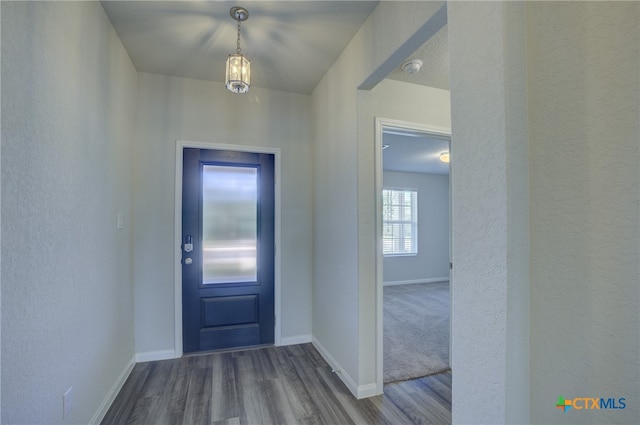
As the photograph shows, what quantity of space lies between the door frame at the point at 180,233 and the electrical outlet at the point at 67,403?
1240 millimetres

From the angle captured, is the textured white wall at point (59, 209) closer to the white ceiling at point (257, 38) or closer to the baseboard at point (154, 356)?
the white ceiling at point (257, 38)

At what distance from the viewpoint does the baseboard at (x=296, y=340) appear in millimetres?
3010

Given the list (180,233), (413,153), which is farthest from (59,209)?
(413,153)

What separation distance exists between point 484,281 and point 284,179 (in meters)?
2.39

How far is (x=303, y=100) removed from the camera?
3.19 metres

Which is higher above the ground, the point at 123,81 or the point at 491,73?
the point at 123,81

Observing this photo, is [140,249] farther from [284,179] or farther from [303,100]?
[303,100]

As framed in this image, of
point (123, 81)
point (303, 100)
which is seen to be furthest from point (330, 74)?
point (123, 81)

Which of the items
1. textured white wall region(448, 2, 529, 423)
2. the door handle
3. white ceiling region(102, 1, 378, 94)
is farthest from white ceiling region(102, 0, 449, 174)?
the door handle

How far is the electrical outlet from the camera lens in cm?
142

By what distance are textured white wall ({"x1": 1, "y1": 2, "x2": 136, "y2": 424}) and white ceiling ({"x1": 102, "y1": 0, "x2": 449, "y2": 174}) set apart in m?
0.24

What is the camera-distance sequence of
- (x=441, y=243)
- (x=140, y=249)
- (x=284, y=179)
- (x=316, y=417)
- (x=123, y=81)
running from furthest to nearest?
(x=441, y=243)
(x=284, y=179)
(x=140, y=249)
(x=123, y=81)
(x=316, y=417)

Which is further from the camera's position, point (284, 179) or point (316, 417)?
point (284, 179)

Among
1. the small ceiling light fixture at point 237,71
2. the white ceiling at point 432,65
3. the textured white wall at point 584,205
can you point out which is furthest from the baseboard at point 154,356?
the white ceiling at point 432,65
